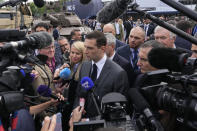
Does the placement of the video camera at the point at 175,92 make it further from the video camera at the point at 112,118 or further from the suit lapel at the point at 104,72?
the suit lapel at the point at 104,72

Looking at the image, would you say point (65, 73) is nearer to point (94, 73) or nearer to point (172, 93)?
point (94, 73)

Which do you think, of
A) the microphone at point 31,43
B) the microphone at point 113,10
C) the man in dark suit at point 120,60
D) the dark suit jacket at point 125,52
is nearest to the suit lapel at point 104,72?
the man in dark suit at point 120,60

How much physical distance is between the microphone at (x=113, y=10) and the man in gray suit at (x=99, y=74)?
107 cm

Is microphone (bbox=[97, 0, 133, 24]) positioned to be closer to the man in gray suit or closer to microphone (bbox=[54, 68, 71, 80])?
the man in gray suit

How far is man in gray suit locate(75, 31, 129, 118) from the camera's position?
279cm

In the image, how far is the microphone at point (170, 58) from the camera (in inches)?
47.8

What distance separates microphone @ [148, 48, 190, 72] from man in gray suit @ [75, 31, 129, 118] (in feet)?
4.51

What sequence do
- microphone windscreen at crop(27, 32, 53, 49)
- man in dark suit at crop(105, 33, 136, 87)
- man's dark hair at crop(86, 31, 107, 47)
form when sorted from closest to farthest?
microphone windscreen at crop(27, 32, 53, 49) < man's dark hair at crop(86, 31, 107, 47) < man in dark suit at crop(105, 33, 136, 87)

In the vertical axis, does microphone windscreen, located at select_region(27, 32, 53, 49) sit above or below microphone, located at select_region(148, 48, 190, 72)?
above

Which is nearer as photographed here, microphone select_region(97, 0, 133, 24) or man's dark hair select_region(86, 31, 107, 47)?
microphone select_region(97, 0, 133, 24)

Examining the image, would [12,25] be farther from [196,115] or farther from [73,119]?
[196,115]

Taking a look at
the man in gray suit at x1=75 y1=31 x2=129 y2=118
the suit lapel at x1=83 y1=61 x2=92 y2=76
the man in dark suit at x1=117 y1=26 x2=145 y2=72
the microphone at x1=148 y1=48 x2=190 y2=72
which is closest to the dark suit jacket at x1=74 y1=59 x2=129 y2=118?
the man in gray suit at x1=75 y1=31 x2=129 y2=118

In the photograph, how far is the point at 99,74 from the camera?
3.02 m

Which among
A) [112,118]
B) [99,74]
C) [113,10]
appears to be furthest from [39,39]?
[99,74]
